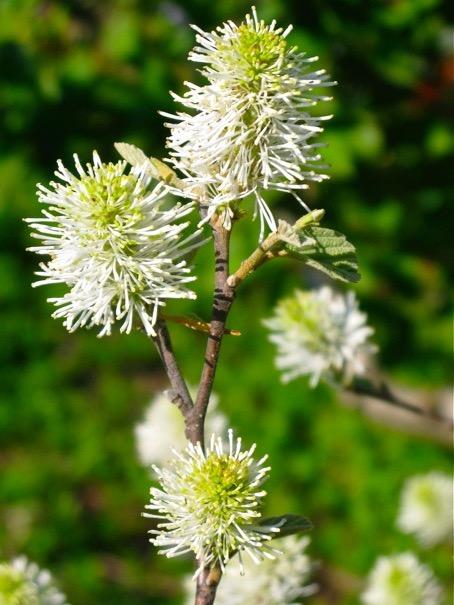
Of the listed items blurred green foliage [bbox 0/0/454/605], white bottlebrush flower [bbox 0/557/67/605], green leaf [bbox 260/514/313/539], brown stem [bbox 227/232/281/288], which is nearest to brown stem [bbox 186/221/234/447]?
brown stem [bbox 227/232/281/288]

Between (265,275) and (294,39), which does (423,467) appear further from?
(294,39)

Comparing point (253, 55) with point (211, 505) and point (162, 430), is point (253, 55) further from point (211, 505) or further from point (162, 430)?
point (162, 430)

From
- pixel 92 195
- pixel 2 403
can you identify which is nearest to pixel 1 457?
pixel 2 403

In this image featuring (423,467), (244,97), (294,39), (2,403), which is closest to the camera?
(244,97)

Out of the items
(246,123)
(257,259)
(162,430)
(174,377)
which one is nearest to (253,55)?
(246,123)

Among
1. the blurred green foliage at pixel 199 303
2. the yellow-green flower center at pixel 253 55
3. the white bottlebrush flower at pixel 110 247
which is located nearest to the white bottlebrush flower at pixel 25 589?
the white bottlebrush flower at pixel 110 247

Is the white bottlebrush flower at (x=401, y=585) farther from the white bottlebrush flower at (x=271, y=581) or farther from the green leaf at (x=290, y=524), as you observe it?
the green leaf at (x=290, y=524)
